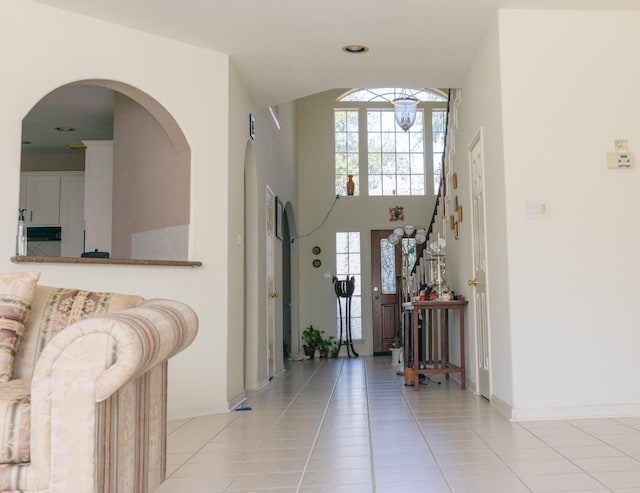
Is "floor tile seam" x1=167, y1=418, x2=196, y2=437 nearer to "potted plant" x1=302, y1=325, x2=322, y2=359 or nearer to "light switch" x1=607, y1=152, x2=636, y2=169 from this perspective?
"light switch" x1=607, y1=152, x2=636, y2=169

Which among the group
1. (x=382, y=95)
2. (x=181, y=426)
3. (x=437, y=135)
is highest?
(x=382, y=95)

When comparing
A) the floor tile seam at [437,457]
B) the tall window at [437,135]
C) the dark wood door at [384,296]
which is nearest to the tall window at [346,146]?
the dark wood door at [384,296]

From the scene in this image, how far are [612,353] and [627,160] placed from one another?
1292 millimetres

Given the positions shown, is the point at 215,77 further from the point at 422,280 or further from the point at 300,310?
the point at 300,310

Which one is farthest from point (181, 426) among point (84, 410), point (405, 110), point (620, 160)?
point (405, 110)

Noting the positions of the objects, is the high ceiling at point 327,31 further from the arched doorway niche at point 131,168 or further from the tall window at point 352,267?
the tall window at point 352,267

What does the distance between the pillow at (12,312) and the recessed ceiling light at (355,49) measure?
3369mm

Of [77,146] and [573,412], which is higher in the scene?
[77,146]

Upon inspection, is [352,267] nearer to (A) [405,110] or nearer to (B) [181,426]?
(A) [405,110]

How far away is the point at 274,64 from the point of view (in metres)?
5.37

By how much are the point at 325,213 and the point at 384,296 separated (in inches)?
67.2

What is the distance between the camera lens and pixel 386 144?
35.5ft

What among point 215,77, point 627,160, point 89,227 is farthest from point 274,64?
point 627,160

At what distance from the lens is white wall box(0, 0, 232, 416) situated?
386 cm
